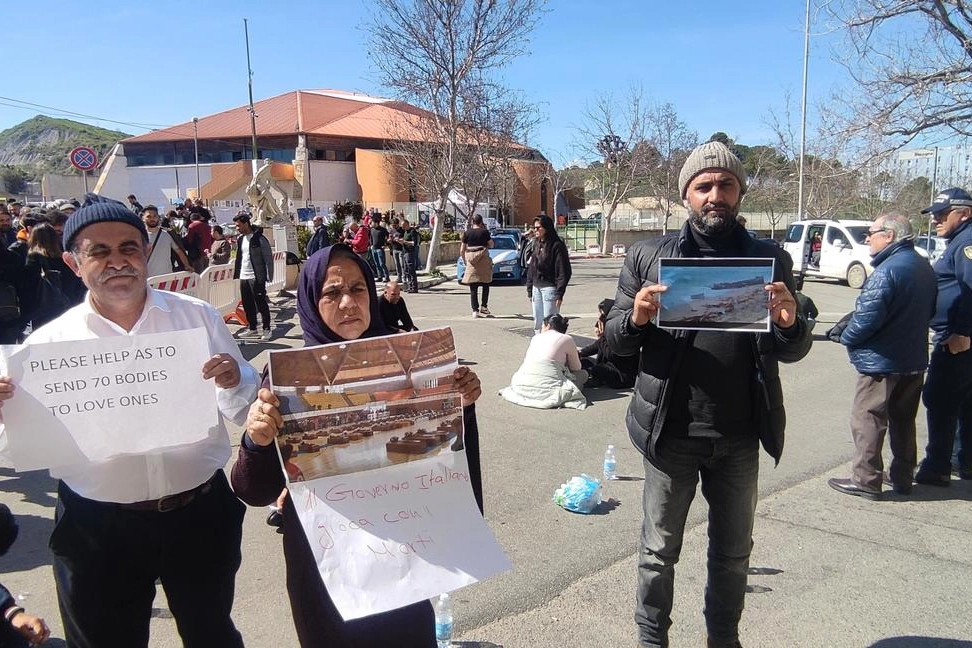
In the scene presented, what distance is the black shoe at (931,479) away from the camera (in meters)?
5.04

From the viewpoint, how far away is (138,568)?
2150mm

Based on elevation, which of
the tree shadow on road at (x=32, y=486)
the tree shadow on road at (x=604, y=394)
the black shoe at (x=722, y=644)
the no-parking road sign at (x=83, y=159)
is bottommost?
the tree shadow on road at (x=604, y=394)

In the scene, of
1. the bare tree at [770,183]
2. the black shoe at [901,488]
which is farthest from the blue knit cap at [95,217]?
the bare tree at [770,183]

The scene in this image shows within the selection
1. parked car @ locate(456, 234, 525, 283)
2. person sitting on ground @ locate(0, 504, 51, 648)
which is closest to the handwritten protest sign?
person sitting on ground @ locate(0, 504, 51, 648)

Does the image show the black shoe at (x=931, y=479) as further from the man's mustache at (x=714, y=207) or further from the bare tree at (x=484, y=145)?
the bare tree at (x=484, y=145)

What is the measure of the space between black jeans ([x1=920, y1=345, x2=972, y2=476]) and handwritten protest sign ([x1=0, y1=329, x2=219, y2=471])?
5284 mm

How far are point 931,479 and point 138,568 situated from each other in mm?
5482

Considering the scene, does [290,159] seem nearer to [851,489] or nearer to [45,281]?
[45,281]

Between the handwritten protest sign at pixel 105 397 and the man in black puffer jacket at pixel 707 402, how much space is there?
159 cm

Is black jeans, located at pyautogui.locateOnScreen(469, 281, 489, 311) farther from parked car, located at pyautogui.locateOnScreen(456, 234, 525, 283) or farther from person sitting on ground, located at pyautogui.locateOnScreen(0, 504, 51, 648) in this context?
person sitting on ground, located at pyautogui.locateOnScreen(0, 504, 51, 648)

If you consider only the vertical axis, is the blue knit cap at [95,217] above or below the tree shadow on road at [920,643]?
above

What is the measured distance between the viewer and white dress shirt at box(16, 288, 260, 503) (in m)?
2.09

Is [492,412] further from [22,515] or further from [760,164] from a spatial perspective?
[760,164]

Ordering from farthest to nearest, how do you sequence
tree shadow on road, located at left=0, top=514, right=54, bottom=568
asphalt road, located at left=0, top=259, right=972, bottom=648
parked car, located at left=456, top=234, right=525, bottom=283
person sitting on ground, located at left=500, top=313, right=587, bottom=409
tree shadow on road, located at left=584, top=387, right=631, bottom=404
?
parked car, located at left=456, top=234, right=525, bottom=283 → tree shadow on road, located at left=584, top=387, right=631, bottom=404 → person sitting on ground, located at left=500, top=313, right=587, bottom=409 → tree shadow on road, located at left=0, top=514, right=54, bottom=568 → asphalt road, located at left=0, top=259, right=972, bottom=648
